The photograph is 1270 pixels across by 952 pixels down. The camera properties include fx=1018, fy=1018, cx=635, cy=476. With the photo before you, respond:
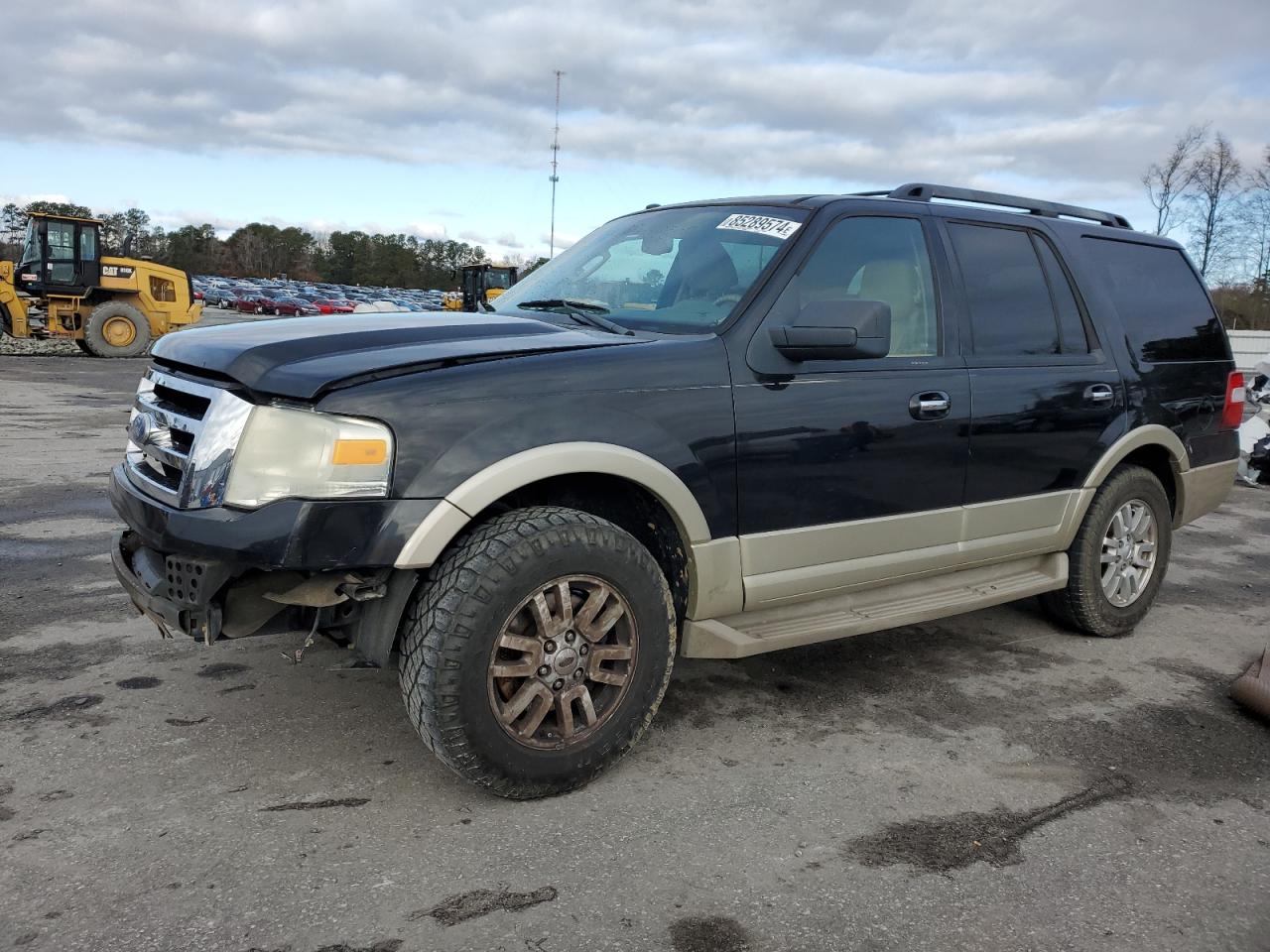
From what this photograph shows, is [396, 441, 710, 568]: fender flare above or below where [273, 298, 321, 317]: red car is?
below

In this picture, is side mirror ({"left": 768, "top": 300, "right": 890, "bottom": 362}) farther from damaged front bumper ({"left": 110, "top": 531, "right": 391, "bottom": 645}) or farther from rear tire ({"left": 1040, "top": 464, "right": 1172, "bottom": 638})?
rear tire ({"left": 1040, "top": 464, "right": 1172, "bottom": 638})

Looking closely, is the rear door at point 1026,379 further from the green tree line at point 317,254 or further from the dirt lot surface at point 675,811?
the green tree line at point 317,254

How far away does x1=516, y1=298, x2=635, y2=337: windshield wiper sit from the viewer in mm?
3639

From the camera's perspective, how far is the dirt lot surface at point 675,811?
8.13 ft

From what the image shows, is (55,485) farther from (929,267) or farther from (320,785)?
(929,267)

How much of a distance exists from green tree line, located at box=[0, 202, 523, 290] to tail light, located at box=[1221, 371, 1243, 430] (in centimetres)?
12291

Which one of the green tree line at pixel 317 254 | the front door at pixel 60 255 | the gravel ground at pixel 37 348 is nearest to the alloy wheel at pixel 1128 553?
the gravel ground at pixel 37 348

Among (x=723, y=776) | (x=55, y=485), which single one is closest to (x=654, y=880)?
(x=723, y=776)

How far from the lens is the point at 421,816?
9.68 feet

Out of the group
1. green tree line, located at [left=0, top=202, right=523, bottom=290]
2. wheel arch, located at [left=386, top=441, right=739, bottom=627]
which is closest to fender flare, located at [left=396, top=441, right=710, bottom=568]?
wheel arch, located at [left=386, top=441, right=739, bottom=627]

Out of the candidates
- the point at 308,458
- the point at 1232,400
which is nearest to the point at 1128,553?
the point at 1232,400

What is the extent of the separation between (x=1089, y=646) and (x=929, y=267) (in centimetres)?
208

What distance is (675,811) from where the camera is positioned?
10.0 feet

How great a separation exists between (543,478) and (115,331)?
847 inches
